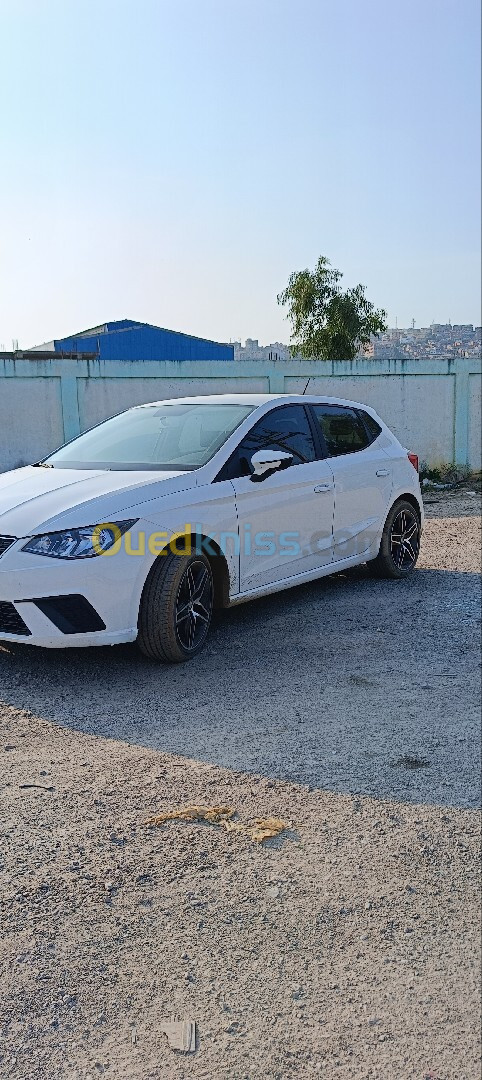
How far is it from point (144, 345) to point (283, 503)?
28.6m

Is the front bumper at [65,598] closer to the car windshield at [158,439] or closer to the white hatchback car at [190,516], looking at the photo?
the white hatchback car at [190,516]

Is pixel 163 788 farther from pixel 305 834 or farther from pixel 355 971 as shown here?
pixel 355 971

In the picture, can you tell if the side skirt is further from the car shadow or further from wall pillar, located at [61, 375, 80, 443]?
wall pillar, located at [61, 375, 80, 443]

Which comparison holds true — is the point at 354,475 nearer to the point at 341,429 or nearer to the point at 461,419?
the point at 341,429

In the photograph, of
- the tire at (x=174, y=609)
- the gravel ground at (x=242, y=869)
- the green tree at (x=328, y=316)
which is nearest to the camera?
the gravel ground at (x=242, y=869)

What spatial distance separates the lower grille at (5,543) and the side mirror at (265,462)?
167cm

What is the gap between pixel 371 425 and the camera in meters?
7.28

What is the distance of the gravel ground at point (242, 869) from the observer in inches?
87.7

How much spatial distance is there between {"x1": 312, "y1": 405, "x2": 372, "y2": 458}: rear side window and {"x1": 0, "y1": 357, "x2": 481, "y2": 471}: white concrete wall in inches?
236

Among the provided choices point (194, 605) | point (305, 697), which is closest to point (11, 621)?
point (194, 605)

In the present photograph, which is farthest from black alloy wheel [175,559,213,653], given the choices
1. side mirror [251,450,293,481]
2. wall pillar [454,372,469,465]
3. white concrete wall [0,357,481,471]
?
wall pillar [454,372,469,465]

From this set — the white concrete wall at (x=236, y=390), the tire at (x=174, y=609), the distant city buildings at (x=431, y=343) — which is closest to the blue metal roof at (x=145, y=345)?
the distant city buildings at (x=431, y=343)

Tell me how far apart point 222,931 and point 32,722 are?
6.16 feet

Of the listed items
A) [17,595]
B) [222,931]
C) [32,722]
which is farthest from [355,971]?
[17,595]
